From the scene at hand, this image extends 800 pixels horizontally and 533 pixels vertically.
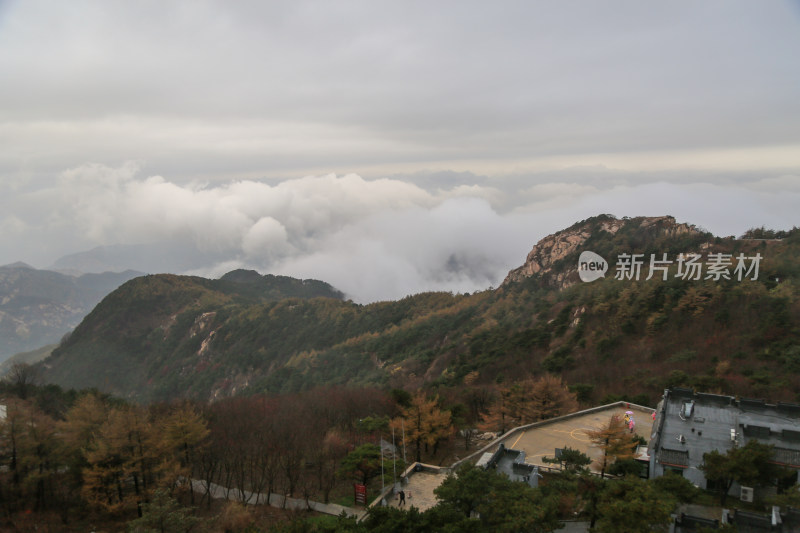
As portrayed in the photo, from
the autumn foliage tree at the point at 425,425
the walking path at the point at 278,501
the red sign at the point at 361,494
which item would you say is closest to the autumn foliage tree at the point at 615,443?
the autumn foliage tree at the point at 425,425

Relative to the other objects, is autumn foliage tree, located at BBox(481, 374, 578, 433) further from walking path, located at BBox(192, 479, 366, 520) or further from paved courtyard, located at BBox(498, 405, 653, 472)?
walking path, located at BBox(192, 479, 366, 520)

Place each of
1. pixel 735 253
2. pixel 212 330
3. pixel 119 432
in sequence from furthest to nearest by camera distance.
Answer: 1. pixel 212 330
2. pixel 735 253
3. pixel 119 432

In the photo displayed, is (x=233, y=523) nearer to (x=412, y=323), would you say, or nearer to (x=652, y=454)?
(x=652, y=454)

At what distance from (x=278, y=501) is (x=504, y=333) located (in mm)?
51661

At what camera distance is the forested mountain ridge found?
42656 mm

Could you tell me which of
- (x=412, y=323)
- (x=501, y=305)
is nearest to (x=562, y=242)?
(x=501, y=305)

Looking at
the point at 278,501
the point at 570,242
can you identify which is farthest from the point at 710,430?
the point at 570,242

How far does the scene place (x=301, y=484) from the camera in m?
27.5

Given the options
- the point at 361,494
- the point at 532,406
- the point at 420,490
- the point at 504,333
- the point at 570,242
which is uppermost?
the point at 570,242

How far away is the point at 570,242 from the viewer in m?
98.4

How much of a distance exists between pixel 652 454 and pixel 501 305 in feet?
225

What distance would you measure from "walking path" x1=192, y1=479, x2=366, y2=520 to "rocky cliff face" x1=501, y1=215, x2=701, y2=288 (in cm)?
7027

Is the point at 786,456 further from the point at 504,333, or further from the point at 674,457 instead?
the point at 504,333

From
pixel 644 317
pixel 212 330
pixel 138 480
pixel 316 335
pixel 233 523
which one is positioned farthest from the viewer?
pixel 212 330
